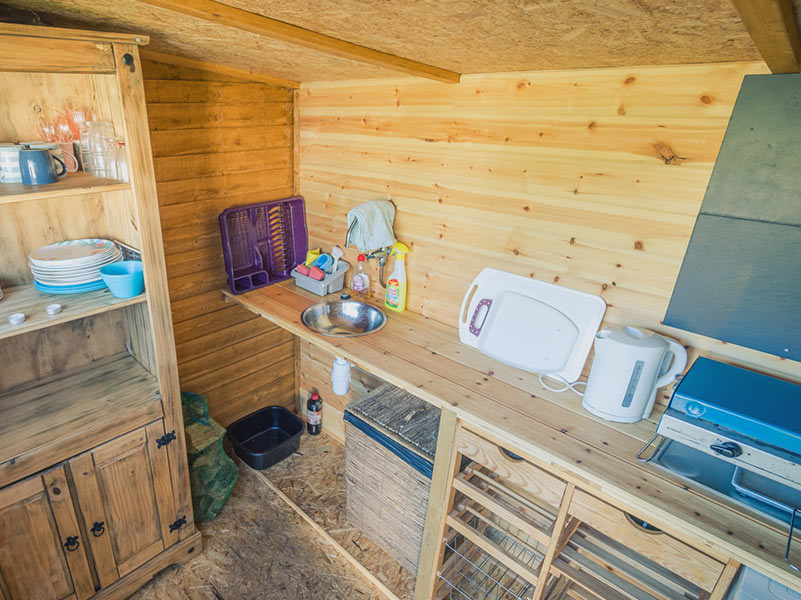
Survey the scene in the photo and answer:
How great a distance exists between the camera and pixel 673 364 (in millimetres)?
1362

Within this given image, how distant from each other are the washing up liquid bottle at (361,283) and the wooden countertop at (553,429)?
0.25 meters

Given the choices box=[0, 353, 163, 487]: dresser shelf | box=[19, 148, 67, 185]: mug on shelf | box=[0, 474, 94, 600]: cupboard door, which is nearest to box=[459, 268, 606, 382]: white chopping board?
box=[0, 353, 163, 487]: dresser shelf

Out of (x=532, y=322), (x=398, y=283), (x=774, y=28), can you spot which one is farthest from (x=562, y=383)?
(x=774, y=28)

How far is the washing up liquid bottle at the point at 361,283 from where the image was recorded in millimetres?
2189

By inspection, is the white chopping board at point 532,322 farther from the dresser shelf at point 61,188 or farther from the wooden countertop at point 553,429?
the dresser shelf at point 61,188

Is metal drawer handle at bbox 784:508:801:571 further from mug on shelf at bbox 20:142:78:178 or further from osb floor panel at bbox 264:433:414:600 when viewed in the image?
mug on shelf at bbox 20:142:78:178

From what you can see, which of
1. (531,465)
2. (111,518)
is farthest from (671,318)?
→ (111,518)

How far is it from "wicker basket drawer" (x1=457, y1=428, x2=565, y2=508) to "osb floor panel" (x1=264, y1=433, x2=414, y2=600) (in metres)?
0.93

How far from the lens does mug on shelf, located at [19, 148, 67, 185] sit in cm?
133

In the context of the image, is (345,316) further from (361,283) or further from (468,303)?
(468,303)

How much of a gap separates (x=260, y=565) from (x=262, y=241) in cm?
151

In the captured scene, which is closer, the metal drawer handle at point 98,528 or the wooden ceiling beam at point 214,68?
the metal drawer handle at point 98,528

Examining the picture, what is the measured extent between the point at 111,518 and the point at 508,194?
1.90m

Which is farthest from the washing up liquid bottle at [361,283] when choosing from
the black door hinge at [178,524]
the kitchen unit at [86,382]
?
the black door hinge at [178,524]
